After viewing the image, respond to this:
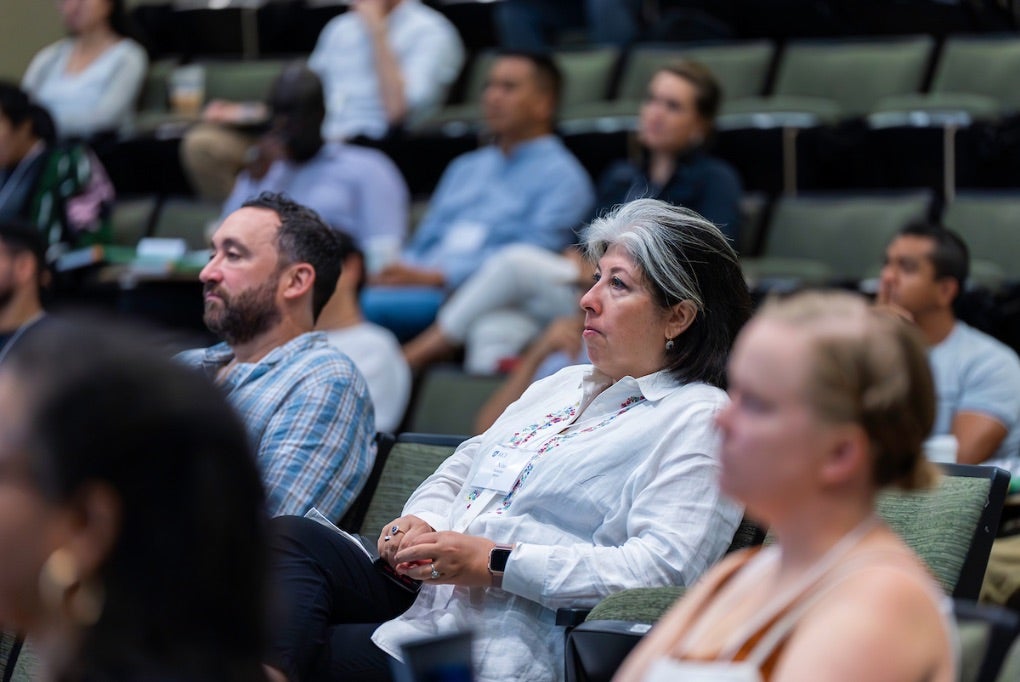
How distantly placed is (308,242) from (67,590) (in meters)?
1.80

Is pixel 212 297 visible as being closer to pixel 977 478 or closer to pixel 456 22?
pixel 977 478

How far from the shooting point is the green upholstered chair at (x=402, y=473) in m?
2.68

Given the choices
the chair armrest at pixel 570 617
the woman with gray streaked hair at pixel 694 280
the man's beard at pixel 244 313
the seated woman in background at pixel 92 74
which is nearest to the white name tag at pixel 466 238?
the man's beard at pixel 244 313

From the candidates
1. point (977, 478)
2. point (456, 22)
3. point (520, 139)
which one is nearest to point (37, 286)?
point (520, 139)

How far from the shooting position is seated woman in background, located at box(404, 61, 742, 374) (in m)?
4.30

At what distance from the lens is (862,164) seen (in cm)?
507

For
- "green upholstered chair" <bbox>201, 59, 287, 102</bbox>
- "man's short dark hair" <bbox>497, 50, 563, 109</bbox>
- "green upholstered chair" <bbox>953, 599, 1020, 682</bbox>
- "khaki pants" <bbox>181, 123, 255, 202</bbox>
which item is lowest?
"khaki pants" <bbox>181, 123, 255, 202</bbox>

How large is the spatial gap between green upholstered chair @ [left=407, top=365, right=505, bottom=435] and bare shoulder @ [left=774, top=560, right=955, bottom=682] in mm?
2777

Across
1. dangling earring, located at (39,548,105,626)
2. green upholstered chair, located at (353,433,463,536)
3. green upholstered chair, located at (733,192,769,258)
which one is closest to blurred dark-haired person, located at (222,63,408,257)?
green upholstered chair, located at (733,192,769,258)

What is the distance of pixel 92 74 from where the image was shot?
21.1 feet

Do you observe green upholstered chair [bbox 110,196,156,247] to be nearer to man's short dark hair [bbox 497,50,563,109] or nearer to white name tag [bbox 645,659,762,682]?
man's short dark hair [bbox 497,50,563,109]

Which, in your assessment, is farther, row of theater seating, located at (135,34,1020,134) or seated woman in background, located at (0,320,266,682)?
row of theater seating, located at (135,34,1020,134)

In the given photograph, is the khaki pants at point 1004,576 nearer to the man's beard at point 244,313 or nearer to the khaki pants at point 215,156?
the man's beard at point 244,313

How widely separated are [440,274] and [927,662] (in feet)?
11.7
